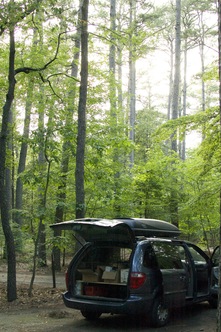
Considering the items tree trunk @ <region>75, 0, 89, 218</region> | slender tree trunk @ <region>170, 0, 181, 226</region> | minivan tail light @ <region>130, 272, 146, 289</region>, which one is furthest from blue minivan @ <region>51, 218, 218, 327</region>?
Result: slender tree trunk @ <region>170, 0, 181, 226</region>

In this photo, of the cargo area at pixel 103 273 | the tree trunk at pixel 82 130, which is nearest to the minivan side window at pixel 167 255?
the cargo area at pixel 103 273

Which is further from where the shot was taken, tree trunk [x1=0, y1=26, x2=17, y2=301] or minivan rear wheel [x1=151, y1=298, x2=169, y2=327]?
tree trunk [x1=0, y1=26, x2=17, y2=301]

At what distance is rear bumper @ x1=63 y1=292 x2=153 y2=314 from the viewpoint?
6.58m

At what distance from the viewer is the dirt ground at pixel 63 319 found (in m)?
7.02

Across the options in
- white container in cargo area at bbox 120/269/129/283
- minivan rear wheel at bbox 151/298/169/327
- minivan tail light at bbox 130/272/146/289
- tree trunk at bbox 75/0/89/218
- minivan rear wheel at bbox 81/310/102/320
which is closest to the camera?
minivan tail light at bbox 130/272/146/289

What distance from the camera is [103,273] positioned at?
7535 millimetres

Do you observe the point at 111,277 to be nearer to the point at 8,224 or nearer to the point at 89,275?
the point at 89,275

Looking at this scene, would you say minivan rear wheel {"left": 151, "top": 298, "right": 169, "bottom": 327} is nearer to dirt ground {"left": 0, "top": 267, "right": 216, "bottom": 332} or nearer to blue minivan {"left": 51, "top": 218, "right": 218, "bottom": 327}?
blue minivan {"left": 51, "top": 218, "right": 218, "bottom": 327}

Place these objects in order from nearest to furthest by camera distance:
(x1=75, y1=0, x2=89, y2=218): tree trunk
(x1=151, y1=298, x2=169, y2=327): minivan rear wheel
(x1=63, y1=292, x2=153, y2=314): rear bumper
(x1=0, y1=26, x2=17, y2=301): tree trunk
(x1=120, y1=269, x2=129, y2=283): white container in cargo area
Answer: (x1=63, y1=292, x2=153, y2=314): rear bumper, (x1=151, y1=298, x2=169, y2=327): minivan rear wheel, (x1=120, y1=269, x2=129, y2=283): white container in cargo area, (x1=0, y1=26, x2=17, y2=301): tree trunk, (x1=75, y1=0, x2=89, y2=218): tree trunk

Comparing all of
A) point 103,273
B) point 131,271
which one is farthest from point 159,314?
point 103,273

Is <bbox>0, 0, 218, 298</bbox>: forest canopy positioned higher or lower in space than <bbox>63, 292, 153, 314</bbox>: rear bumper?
higher

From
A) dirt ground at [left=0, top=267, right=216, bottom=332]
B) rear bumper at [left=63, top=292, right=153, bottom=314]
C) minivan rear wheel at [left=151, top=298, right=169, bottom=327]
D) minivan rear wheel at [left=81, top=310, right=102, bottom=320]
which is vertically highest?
rear bumper at [left=63, top=292, right=153, bottom=314]

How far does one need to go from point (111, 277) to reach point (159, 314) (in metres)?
1.07

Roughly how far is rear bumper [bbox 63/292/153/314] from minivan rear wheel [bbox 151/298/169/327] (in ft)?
0.59
